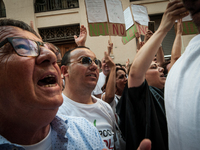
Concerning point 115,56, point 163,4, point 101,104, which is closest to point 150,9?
point 163,4

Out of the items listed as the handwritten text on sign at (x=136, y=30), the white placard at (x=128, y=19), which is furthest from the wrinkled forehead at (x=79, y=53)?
the white placard at (x=128, y=19)

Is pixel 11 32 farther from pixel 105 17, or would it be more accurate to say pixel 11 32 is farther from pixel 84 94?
pixel 105 17

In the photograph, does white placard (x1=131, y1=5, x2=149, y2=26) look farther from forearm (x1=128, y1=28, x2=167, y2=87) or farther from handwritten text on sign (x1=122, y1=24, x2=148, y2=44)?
forearm (x1=128, y1=28, x2=167, y2=87)

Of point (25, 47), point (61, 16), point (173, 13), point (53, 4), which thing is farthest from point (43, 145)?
point (53, 4)

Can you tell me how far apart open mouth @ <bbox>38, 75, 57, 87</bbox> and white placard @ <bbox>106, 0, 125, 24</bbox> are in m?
2.43

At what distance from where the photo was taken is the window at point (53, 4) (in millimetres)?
7543

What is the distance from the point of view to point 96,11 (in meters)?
2.84

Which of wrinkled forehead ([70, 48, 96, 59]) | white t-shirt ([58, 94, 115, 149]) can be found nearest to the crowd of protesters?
white t-shirt ([58, 94, 115, 149])

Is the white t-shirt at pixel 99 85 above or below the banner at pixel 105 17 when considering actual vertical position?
below

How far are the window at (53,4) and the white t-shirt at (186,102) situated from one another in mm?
7645

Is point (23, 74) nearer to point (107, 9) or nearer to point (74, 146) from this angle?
point (74, 146)

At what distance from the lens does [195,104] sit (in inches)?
28.9

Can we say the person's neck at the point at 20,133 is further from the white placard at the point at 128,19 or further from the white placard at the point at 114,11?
the white placard at the point at 128,19

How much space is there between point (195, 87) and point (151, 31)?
1566mm
